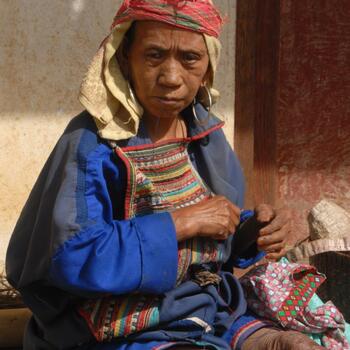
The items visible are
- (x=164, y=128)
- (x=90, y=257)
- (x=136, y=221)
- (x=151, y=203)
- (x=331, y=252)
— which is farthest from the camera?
(x=331, y=252)

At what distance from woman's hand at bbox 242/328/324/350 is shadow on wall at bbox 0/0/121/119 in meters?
2.11

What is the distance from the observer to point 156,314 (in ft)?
10.3

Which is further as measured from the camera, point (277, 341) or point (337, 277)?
point (337, 277)

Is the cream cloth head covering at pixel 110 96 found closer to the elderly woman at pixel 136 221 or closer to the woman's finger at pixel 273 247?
the elderly woman at pixel 136 221

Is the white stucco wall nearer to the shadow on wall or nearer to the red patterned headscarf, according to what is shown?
the shadow on wall

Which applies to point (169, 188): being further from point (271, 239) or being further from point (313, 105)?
point (313, 105)

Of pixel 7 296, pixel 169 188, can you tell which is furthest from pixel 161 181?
pixel 7 296

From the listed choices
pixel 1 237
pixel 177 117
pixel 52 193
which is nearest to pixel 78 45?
pixel 1 237

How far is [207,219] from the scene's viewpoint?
3.15 m

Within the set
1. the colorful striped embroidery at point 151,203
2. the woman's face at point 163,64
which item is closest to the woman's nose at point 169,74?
the woman's face at point 163,64

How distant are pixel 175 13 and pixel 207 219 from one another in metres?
0.72

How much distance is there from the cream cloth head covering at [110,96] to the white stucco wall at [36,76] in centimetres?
179

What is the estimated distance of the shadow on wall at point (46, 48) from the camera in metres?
4.92

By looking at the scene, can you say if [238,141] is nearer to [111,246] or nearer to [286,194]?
[286,194]
